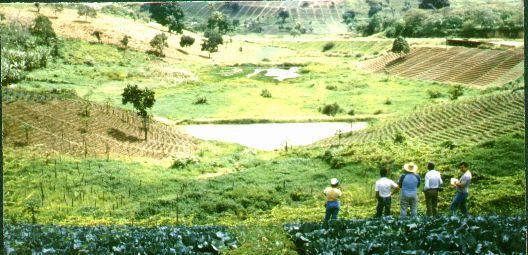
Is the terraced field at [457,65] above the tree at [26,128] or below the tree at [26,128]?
above

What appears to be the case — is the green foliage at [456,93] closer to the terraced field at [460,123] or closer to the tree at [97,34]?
the terraced field at [460,123]

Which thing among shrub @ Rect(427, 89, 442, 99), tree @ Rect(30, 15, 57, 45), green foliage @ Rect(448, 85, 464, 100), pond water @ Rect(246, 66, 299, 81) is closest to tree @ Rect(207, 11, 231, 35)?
pond water @ Rect(246, 66, 299, 81)

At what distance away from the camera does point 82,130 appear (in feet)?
122

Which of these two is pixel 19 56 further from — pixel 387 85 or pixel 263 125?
pixel 387 85

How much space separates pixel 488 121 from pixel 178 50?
5843 centimetres

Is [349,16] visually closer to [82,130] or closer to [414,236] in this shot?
[82,130]

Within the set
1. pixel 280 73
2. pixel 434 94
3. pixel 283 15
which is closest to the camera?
pixel 434 94

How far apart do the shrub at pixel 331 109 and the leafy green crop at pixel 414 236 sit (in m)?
38.2

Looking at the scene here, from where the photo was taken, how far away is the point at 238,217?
22.0 meters

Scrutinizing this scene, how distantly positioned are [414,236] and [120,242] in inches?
240

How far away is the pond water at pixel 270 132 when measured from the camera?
41781mm

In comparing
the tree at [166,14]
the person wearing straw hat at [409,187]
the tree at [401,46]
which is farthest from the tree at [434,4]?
the person wearing straw hat at [409,187]

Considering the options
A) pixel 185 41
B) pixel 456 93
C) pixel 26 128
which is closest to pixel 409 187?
pixel 26 128

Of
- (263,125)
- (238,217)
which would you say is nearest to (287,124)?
(263,125)
